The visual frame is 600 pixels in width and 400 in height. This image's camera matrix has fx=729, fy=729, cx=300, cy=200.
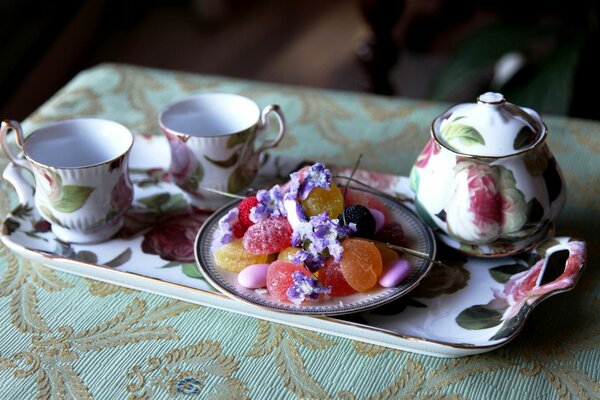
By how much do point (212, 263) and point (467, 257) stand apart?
0.77ft

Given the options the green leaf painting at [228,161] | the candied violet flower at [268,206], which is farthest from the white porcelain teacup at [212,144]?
the candied violet flower at [268,206]

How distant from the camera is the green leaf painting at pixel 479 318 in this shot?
59 cm

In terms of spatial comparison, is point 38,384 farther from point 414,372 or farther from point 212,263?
point 414,372

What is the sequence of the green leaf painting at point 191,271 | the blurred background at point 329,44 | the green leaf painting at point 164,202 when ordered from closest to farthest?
the green leaf painting at point 191,271, the green leaf painting at point 164,202, the blurred background at point 329,44

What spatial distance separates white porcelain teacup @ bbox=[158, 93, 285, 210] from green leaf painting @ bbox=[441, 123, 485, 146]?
203mm

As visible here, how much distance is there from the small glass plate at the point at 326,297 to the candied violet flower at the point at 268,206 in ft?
0.18

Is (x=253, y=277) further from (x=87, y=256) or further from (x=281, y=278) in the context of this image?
(x=87, y=256)

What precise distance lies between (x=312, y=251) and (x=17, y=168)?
33cm

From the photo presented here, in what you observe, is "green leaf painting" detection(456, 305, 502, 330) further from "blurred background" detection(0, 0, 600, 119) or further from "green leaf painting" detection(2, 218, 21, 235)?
"blurred background" detection(0, 0, 600, 119)

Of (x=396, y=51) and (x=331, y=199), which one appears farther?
(x=396, y=51)

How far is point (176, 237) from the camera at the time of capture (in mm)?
710

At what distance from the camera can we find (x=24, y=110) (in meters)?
1.88

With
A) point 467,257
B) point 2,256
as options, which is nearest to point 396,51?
point 467,257

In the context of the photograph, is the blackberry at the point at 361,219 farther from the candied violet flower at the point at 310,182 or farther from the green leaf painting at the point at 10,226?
the green leaf painting at the point at 10,226
